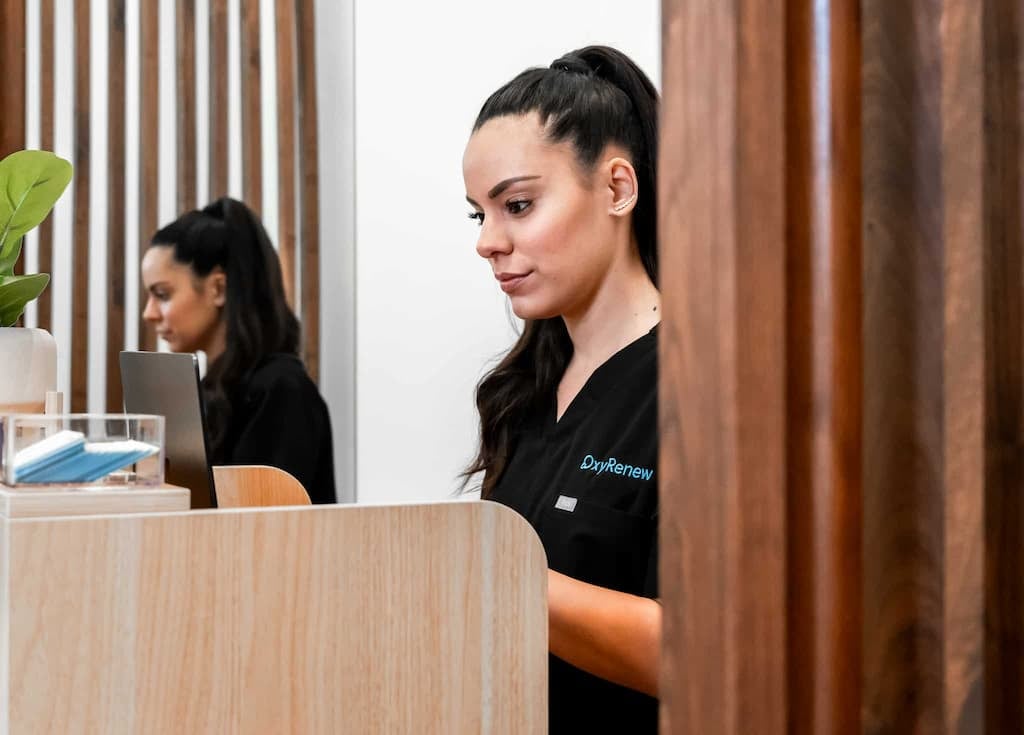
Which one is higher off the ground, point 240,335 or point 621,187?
point 621,187

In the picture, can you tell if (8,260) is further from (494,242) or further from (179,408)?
(494,242)

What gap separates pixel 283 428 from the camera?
244cm

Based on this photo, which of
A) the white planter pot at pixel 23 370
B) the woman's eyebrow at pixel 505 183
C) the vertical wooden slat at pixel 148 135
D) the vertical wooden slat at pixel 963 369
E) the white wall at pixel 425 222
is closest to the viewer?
the vertical wooden slat at pixel 963 369

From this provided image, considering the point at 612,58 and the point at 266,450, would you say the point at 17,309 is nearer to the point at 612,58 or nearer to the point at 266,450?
the point at 612,58

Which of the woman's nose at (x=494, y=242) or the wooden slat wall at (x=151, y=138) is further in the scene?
the wooden slat wall at (x=151, y=138)

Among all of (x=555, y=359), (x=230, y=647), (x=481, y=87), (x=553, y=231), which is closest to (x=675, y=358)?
(x=230, y=647)

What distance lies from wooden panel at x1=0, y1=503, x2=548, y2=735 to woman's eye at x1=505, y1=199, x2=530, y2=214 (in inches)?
23.0

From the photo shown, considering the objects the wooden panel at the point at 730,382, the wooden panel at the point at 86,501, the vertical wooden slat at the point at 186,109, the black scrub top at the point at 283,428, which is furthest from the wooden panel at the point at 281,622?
the vertical wooden slat at the point at 186,109

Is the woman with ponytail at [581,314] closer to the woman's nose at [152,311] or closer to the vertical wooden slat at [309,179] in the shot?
the woman's nose at [152,311]

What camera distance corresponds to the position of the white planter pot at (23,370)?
110 cm

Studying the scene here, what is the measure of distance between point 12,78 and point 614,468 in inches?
92.0

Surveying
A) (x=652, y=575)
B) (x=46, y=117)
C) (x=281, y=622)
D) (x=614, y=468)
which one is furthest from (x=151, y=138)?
(x=281, y=622)

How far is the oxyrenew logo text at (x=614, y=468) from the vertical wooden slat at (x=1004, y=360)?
762 mm

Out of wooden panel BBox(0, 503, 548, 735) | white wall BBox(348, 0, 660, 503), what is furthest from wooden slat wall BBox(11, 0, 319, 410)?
wooden panel BBox(0, 503, 548, 735)
